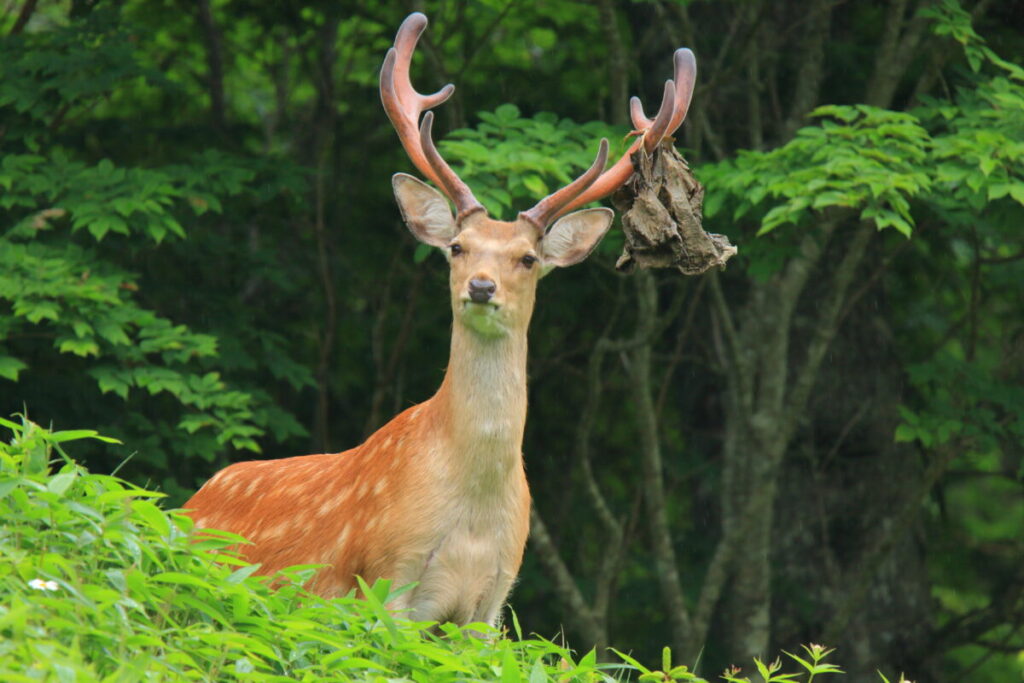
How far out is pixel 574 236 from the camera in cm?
655

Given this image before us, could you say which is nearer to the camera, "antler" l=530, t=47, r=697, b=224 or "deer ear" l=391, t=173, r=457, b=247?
"antler" l=530, t=47, r=697, b=224

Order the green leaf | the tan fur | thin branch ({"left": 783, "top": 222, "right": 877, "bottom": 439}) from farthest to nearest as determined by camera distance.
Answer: thin branch ({"left": 783, "top": 222, "right": 877, "bottom": 439}) < the green leaf < the tan fur

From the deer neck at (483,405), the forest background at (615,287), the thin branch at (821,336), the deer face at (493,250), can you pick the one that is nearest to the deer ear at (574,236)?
the deer face at (493,250)

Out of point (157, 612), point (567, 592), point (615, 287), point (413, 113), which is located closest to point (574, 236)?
point (413, 113)

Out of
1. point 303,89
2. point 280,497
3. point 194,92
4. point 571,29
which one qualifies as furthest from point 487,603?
point 303,89

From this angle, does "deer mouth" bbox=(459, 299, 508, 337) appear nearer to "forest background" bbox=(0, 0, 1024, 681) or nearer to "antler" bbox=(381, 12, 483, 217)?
"antler" bbox=(381, 12, 483, 217)

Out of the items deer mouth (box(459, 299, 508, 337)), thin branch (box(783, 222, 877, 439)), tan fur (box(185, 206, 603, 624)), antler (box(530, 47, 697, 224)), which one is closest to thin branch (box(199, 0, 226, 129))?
thin branch (box(783, 222, 877, 439))

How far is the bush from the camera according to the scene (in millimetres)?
3779

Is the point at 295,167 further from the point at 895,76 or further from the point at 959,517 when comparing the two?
the point at 959,517

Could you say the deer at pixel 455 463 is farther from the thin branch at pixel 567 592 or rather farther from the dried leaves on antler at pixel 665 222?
the thin branch at pixel 567 592

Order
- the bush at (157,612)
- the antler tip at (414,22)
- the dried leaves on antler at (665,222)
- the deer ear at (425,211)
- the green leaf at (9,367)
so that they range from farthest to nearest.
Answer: the green leaf at (9,367)
the antler tip at (414,22)
the deer ear at (425,211)
the dried leaves on antler at (665,222)
the bush at (157,612)

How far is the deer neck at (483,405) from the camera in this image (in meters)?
5.87

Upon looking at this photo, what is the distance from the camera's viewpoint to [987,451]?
9.17 meters

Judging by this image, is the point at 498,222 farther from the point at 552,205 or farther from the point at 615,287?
the point at 615,287
